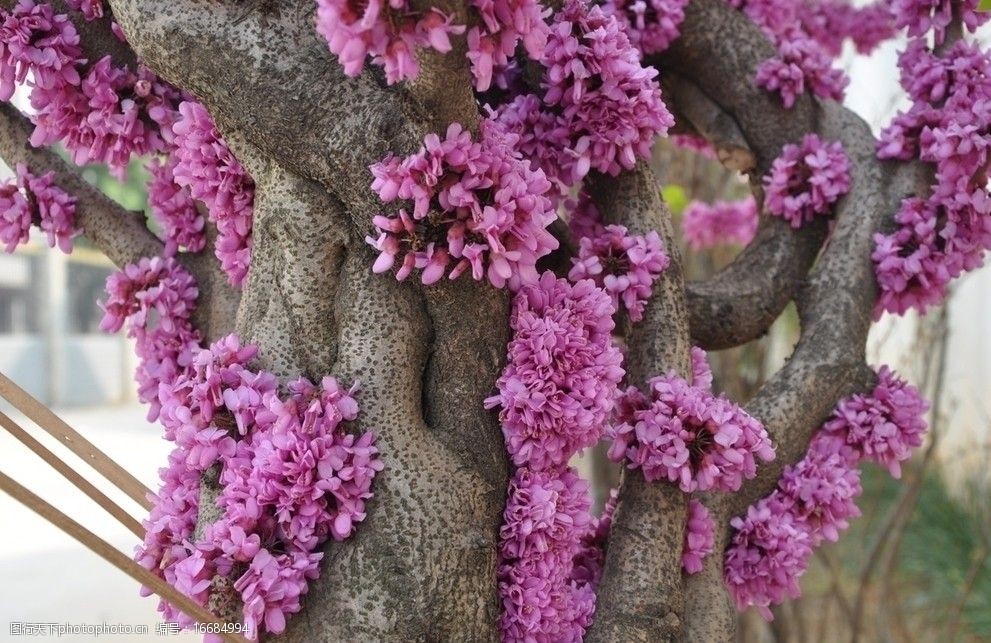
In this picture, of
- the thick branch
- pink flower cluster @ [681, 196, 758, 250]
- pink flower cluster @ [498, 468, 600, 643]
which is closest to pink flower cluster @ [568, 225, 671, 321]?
the thick branch

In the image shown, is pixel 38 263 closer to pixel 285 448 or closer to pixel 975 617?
pixel 285 448

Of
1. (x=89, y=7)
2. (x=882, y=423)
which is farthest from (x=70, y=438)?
(x=882, y=423)

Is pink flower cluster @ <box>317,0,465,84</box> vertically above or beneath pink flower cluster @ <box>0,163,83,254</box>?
above

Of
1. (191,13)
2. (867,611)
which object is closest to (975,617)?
(867,611)

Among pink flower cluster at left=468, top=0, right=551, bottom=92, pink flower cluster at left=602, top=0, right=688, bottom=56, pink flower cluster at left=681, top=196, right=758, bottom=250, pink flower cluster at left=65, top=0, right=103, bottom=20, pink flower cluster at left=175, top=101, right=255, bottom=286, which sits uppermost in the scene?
pink flower cluster at left=602, top=0, right=688, bottom=56

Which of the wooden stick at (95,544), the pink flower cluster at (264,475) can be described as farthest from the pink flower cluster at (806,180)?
the wooden stick at (95,544)

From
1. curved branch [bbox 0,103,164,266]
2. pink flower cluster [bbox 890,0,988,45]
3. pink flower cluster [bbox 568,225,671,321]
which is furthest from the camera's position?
pink flower cluster [bbox 890,0,988,45]

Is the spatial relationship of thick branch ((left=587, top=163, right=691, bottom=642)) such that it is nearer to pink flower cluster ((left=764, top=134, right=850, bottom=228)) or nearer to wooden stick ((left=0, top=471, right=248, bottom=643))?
pink flower cluster ((left=764, top=134, right=850, bottom=228))
